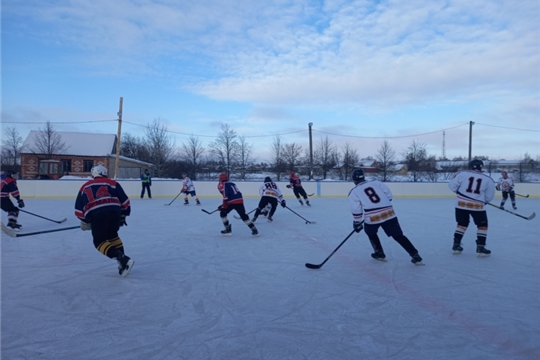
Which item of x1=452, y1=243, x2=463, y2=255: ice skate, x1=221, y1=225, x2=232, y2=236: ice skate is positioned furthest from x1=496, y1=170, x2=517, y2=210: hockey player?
x1=221, y1=225, x2=232, y2=236: ice skate

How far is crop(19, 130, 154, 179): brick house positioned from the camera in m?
A: 28.7

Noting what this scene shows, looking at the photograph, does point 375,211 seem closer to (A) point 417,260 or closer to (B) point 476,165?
(A) point 417,260

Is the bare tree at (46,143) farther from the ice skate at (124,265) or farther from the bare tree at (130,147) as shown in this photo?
the ice skate at (124,265)

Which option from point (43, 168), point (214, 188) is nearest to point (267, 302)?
point (214, 188)

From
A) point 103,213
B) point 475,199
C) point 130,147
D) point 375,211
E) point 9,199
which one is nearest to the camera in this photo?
point 103,213

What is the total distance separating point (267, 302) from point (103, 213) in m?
1.87

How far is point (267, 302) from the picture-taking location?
314cm

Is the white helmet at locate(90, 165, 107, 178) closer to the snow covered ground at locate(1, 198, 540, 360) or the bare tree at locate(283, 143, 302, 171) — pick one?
the snow covered ground at locate(1, 198, 540, 360)

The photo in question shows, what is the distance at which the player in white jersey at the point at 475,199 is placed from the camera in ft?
15.6

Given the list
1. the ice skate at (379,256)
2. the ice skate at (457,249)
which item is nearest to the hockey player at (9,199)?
the ice skate at (379,256)

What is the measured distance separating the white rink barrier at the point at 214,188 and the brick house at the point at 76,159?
14023mm

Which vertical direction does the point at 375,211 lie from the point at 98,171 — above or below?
below

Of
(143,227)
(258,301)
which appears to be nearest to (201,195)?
(143,227)

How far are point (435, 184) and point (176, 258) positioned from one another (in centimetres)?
1431
